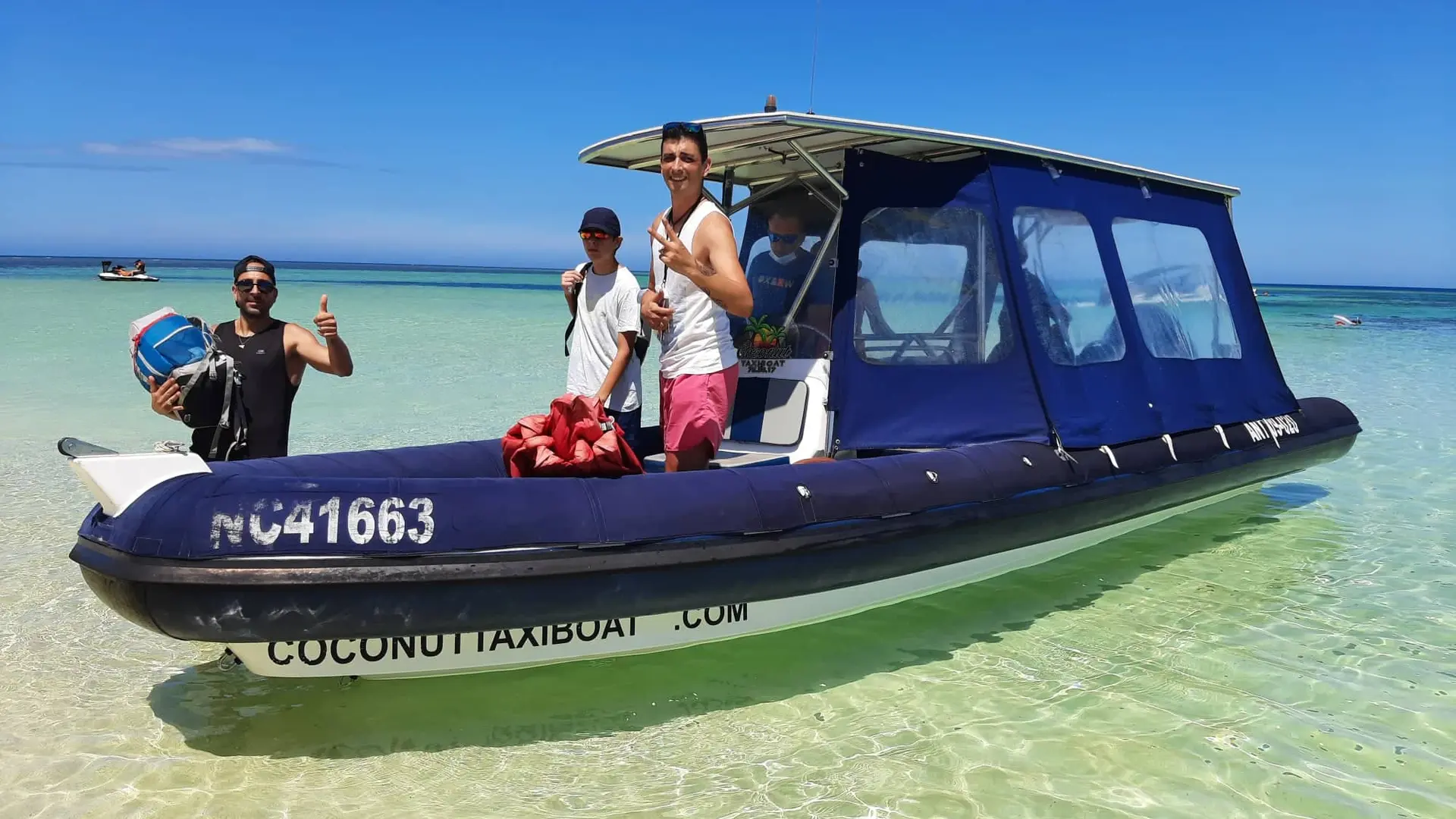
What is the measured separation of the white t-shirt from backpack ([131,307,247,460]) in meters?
1.45

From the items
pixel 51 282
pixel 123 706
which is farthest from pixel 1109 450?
pixel 51 282

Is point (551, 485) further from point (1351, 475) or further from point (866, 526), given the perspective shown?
point (1351, 475)

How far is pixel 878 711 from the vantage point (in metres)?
4.09

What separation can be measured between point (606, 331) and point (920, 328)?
1.90 meters

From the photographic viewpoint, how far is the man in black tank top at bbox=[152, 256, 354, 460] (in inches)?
166

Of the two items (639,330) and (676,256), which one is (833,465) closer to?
(639,330)

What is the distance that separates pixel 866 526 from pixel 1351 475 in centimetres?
704

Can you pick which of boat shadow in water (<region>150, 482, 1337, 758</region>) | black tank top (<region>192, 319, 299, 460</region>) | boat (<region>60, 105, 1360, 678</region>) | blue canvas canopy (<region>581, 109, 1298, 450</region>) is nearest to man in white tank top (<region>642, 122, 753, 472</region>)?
boat (<region>60, 105, 1360, 678</region>)

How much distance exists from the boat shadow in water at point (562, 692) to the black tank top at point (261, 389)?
99 cm

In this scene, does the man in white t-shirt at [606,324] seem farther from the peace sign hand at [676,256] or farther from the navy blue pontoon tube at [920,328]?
the navy blue pontoon tube at [920,328]

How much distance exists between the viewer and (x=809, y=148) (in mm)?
5422

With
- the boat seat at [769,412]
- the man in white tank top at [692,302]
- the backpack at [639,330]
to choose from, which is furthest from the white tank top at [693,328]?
the boat seat at [769,412]

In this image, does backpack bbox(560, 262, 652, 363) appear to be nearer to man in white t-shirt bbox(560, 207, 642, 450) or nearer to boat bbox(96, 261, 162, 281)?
man in white t-shirt bbox(560, 207, 642, 450)

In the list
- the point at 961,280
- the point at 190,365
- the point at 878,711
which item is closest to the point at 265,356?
the point at 190,365
